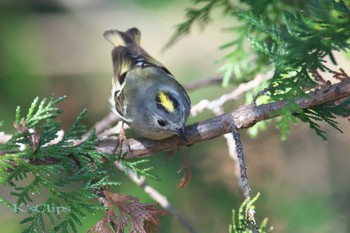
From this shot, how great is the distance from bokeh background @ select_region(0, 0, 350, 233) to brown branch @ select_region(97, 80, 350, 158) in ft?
3.76

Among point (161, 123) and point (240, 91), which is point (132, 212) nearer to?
point (161, 123)

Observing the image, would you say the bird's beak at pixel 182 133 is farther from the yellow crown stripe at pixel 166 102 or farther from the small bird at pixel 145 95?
the yellow crown stripe at pixel 166 102

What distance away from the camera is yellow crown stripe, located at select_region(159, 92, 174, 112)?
9.81 feet

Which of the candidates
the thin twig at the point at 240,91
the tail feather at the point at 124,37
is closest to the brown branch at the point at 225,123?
the thin twig at the point at 240,91

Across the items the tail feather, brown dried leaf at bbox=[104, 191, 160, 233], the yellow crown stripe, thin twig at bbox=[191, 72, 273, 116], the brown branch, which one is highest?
the tail feather

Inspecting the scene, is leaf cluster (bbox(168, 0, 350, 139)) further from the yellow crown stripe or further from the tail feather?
the tail feather

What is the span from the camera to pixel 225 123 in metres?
2.31

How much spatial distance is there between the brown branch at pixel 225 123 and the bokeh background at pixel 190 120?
1145mm

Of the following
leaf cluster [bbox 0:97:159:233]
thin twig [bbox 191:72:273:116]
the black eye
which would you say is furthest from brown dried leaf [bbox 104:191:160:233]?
thin twig [bbox 191:72:273:116]

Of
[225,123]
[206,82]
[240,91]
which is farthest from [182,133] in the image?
[206,82]

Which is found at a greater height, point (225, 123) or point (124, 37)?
point (124, 37)

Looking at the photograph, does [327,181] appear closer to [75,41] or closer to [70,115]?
[70,115]

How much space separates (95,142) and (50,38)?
385 centimetres

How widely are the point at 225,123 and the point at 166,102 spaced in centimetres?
78
